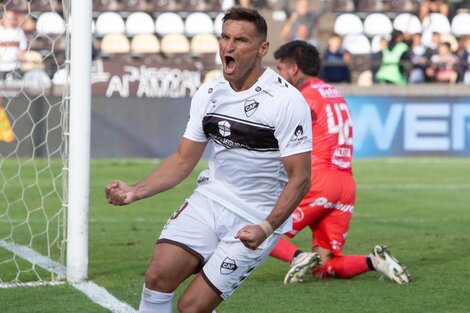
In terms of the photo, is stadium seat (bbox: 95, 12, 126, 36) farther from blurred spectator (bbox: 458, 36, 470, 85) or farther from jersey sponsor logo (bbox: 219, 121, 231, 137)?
jersey sponsor logo (bbox: 219, 121, 231, 137)

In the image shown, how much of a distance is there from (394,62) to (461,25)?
4541 millimetres

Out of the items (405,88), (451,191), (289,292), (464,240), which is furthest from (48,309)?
(405,88)

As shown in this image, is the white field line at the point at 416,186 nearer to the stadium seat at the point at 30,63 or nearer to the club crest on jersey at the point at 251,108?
the stadium seat at the point at 30,63

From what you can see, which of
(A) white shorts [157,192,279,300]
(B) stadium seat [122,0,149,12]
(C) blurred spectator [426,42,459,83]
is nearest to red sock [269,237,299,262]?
(A) white shorts [157,192,279,300]

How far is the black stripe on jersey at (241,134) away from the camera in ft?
16.9

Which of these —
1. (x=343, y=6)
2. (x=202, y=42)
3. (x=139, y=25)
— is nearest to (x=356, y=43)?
(x=343, y=6)

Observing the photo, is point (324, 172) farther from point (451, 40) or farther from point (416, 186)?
point (451, 40)

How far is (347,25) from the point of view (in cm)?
2470

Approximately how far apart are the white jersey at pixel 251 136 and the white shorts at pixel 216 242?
7cm

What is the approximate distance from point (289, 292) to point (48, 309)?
1.70 m

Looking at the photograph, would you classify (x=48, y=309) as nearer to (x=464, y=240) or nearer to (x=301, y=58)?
(x=301, y=58)

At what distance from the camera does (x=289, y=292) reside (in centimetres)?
743

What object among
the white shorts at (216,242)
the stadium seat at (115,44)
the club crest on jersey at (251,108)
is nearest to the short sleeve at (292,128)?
the club crest on jersey at (251,108)

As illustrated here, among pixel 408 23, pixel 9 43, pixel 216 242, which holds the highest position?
pixel 216 242
